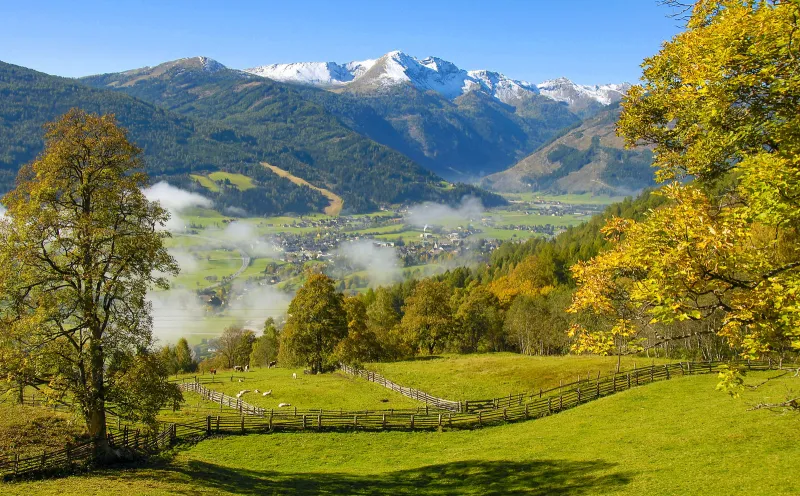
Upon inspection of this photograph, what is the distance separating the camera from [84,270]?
23797mm

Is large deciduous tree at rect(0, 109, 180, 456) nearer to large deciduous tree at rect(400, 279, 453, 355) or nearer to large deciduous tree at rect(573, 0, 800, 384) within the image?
large deciduous tree at rect(573, 0, 800, 384)

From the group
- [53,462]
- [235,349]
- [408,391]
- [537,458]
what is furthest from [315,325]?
[235,349]

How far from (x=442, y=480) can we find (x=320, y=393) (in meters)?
29.4

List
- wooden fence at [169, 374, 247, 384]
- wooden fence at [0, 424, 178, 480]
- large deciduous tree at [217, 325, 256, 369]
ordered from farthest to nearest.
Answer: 1. large deciduous tree at [217, 325, 256, 369]
2. wooden fence at [169, 374, 247, 384]
3. wooden fence at [0, 424, 178, 480]

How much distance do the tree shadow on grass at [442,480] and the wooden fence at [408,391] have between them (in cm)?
1634

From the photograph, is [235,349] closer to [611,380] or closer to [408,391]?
[408,391]

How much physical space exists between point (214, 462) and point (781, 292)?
3173cm

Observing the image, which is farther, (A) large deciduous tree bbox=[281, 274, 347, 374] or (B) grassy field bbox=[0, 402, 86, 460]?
(A) large deciduous tree bbox=[281, 274, 347, 374]

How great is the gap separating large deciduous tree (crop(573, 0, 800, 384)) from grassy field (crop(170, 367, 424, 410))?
39196 millimetres

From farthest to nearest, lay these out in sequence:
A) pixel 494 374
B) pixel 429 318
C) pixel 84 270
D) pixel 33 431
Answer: pixel 429 318 → pixel 494 374 → pixel 33 431 → pixel 84 270

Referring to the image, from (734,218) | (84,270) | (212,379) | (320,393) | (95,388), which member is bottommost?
(212,379)

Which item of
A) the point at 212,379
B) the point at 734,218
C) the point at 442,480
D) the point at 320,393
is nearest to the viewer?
the point at 734,218

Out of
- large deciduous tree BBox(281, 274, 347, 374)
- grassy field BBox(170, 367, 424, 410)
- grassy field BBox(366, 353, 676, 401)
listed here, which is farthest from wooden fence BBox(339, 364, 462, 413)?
large deciduous tree BBox(281, 274, 347, 374)

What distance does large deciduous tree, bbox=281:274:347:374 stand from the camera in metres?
69.4
